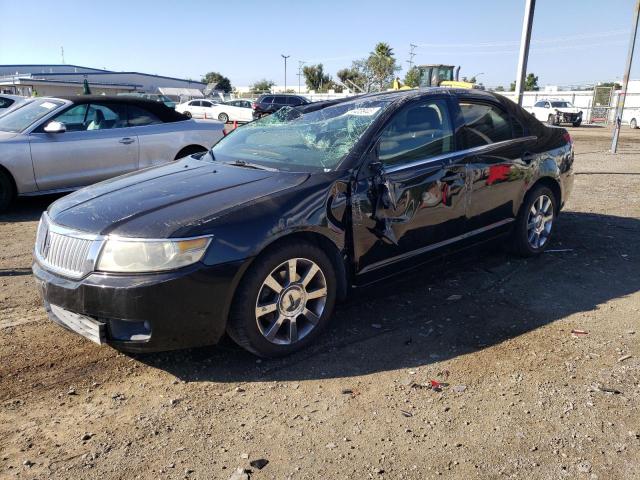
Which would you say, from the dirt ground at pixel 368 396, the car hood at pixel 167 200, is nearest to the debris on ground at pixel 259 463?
the dirt ground at pixel 368 396

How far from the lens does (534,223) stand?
5.40 metres

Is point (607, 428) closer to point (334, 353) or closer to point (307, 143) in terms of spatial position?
point (334, 353)

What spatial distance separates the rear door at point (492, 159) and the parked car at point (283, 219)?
2cm

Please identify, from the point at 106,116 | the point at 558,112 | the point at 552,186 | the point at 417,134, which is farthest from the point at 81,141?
the point at 558,112

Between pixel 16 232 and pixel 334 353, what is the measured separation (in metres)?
4.84

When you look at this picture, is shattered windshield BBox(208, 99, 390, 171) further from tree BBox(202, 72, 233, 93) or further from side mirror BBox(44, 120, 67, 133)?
tree BBox(202, 72, 233, 93)

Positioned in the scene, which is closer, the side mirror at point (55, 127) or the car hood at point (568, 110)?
the side mirror at point (55, 127)

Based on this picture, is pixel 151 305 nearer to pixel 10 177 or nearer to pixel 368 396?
pixel 368 396

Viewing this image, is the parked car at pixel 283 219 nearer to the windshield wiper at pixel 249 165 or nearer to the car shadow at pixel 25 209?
the windshield wiper at pixel 249 165

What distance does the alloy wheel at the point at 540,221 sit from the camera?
5.36 m

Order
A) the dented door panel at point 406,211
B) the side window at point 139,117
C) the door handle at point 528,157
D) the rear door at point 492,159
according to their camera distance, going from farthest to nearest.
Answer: the side window at point 139,117
the door handle at point 528,157
the rear door at point 492,159
the dented door panel at point 406,211

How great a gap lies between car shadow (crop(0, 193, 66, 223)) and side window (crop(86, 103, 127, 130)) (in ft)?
4.71

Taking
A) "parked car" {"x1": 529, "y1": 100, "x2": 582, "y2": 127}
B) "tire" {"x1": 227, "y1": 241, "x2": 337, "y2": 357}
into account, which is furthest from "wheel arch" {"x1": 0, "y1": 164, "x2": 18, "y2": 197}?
"parked car" {"x1": 529, "y1": 100, "x2": 582, "y2": 127}

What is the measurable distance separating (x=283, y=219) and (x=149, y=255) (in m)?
0.81
